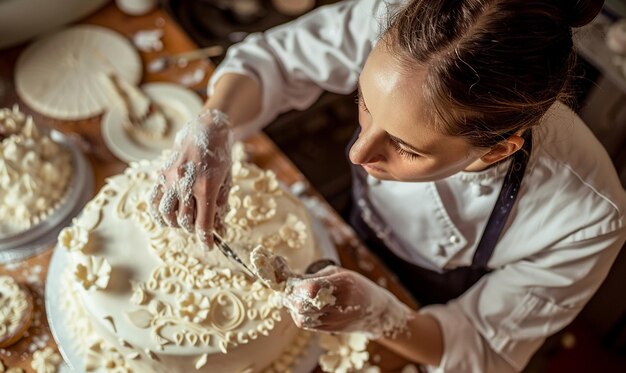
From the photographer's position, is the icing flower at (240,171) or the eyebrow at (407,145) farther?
the icing flower at (240,171)

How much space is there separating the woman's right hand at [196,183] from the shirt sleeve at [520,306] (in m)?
0.57

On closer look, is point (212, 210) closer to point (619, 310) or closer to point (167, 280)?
point (167, 280)

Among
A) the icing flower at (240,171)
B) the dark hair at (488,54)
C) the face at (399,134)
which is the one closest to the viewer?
the dark hair at (488,54)

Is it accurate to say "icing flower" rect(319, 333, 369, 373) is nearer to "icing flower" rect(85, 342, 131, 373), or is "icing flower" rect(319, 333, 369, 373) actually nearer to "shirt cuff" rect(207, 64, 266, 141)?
"icing flower" rect(85, 342, 131, 373)

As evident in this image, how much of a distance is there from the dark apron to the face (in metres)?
0.16

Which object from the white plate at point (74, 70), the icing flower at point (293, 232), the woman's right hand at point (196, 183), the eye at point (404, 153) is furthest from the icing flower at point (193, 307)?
the white plate at point (74, 70)

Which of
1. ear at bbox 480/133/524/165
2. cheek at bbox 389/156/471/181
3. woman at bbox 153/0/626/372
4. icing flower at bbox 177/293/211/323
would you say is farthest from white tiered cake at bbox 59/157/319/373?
ear at bbox 480/133/524/165

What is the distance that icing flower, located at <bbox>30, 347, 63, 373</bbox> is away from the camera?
55.0 inches

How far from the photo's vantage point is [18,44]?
6.24ft

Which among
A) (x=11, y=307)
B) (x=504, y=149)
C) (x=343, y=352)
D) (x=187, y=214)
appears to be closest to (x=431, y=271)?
(x=343, y=352)

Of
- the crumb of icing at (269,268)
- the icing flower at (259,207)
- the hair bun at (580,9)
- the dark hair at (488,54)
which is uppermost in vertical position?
the hair bun at (580,9)

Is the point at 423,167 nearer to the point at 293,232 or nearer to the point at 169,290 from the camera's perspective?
the point at 293,232

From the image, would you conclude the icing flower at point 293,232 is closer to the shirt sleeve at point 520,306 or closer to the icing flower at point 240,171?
the icing flower at point 240,171

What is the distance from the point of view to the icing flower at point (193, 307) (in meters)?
1.26
